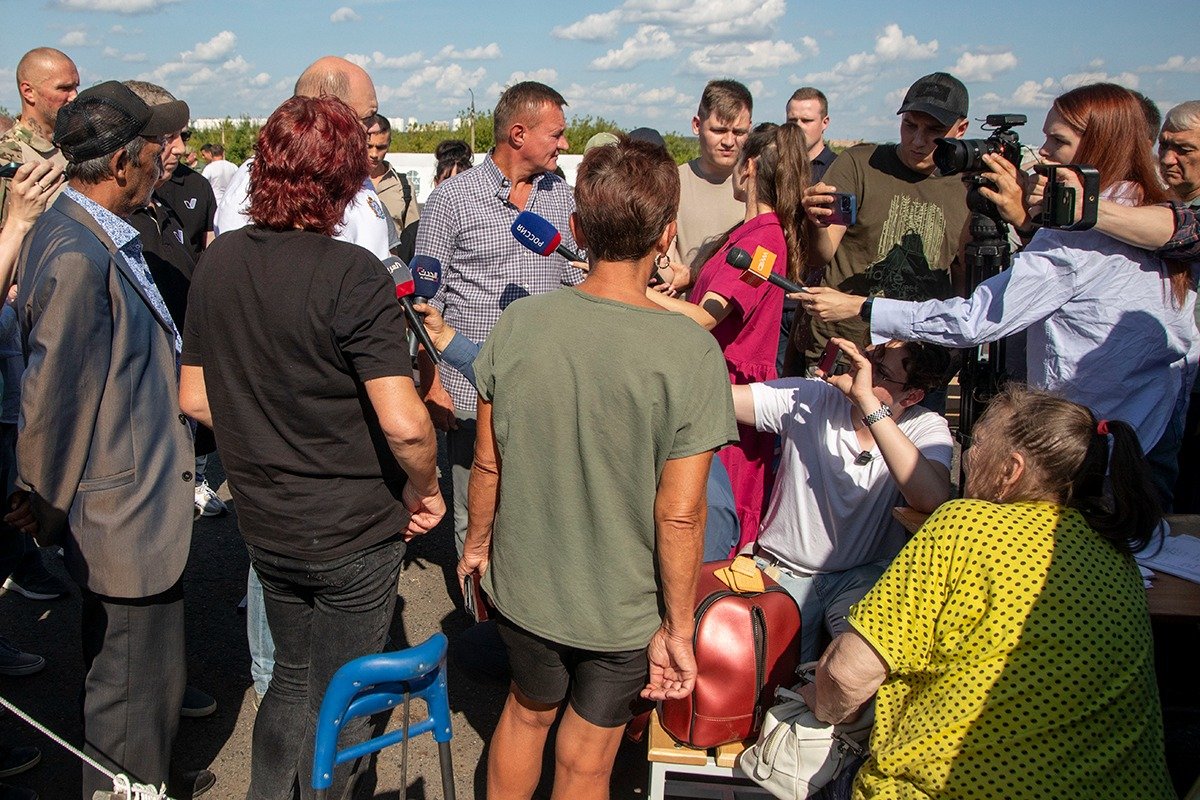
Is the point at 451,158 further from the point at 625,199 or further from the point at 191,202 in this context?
the point at 625,199

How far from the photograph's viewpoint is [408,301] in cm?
248

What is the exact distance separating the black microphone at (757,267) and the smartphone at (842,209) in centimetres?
44

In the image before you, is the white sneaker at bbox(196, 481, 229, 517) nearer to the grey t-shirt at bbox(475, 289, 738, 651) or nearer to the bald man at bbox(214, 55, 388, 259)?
the bald man at bbox(214, 55, 388, 259)

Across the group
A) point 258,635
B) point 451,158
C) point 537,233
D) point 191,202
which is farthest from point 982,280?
point 451,158

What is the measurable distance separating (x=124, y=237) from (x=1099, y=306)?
277 centimetres

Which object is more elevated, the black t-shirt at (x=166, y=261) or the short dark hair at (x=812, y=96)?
the short dark hair at (x=812, y=96)

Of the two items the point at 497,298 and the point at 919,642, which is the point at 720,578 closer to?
the point at 919,642

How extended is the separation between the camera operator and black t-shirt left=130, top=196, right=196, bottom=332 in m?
2.40

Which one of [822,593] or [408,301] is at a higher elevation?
[408,301]

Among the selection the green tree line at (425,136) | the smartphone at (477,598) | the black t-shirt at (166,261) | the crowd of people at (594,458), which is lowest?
the smartphone at (477,598)

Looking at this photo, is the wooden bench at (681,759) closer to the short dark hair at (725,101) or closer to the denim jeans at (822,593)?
the denim jeans at (822,593)

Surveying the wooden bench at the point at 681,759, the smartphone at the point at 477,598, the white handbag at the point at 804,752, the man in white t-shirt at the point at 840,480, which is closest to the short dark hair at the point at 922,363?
the man in white t-shirt at the point at 840,480

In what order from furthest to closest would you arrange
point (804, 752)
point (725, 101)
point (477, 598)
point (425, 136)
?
point (425, 136)
point (725, 101)
point (477, 598)
point (804, 752)

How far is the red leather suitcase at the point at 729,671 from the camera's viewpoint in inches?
99.0
